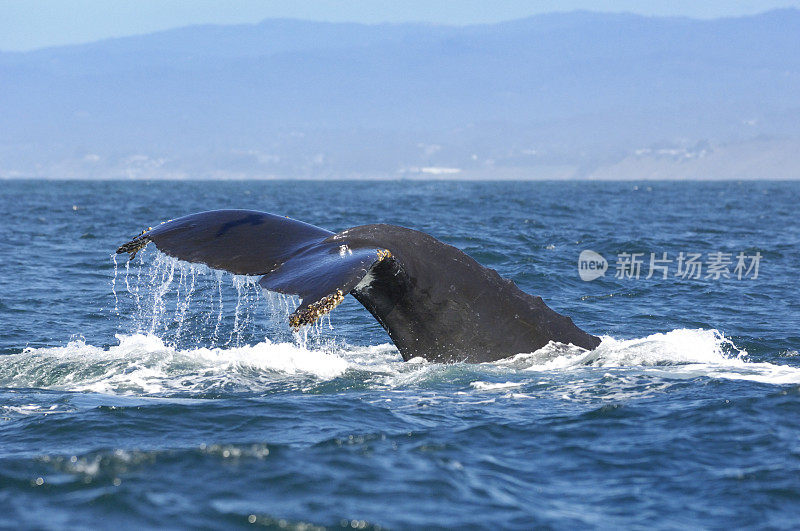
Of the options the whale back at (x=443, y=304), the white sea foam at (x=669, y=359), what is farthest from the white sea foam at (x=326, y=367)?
the whale back at (x=443, y=304)

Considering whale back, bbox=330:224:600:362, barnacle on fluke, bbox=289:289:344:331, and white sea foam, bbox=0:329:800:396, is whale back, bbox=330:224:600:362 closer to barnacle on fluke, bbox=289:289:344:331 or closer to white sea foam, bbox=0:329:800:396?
white sea foam, bbox=0:329:800:396

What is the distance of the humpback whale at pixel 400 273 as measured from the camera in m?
6.64

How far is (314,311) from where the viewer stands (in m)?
5.40

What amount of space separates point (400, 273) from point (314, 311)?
4.83 ft

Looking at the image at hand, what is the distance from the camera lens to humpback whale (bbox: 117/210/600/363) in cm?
664

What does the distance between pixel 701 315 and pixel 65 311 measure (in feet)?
27.0

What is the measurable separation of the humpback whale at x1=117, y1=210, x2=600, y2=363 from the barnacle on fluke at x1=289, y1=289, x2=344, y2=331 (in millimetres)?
626

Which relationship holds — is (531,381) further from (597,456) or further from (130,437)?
(130,437)

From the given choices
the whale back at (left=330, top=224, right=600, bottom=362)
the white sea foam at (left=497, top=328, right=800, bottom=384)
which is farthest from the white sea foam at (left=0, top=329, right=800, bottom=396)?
the whale back at (left=330, top=224, right=600, bottom=362)

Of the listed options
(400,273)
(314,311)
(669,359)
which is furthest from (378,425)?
(669,359)

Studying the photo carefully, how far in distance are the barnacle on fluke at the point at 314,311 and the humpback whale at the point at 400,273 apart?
626 mm

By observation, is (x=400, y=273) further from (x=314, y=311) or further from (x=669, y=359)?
(x=669, y=359)

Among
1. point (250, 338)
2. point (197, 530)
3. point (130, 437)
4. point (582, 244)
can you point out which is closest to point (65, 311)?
point (250, 338)

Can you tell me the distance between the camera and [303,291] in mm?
5785
